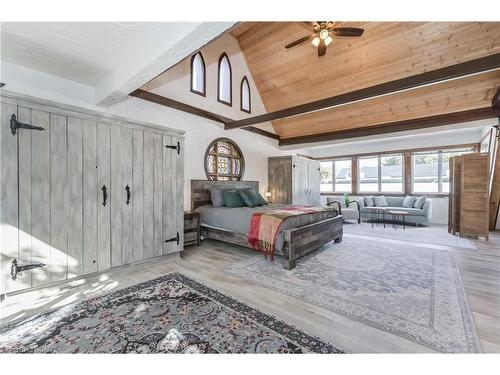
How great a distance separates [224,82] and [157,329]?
5.46 metres

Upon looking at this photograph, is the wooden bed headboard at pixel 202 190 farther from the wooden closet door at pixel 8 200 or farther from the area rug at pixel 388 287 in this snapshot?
the wooden closet door at pixel 8 200

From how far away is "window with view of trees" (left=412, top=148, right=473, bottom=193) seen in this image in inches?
272

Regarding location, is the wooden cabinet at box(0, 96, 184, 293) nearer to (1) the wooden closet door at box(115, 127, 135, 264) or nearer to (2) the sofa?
(1) the wooden closet door at box(115, 127, 135, 264)

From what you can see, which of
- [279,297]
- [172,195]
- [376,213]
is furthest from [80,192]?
[376,213]

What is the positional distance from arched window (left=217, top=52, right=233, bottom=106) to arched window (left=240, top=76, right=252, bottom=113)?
0.44 meters

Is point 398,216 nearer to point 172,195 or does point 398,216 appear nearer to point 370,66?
point 370,66

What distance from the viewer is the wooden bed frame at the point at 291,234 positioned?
3.05 m

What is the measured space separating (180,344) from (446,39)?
19.4 feet

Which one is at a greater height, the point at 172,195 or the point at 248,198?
the point at 172,195

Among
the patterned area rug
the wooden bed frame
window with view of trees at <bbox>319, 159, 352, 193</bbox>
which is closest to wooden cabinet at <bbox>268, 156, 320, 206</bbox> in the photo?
the wooden bed frame

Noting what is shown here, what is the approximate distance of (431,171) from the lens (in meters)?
7.14

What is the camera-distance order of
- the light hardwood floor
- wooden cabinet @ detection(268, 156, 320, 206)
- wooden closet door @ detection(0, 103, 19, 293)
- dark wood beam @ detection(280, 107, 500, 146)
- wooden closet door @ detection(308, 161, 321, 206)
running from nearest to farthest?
1. the light hardwood floor
2. wooden closet door @ detection(0, 103, 19, 293)
3. dark wood beam @ detection(280, 107, 500, 146)
4. wooden cabinet @ detection(268, 156, 320, 206)
5. wooden closet door @ detection(308, 161, 321, 206)
